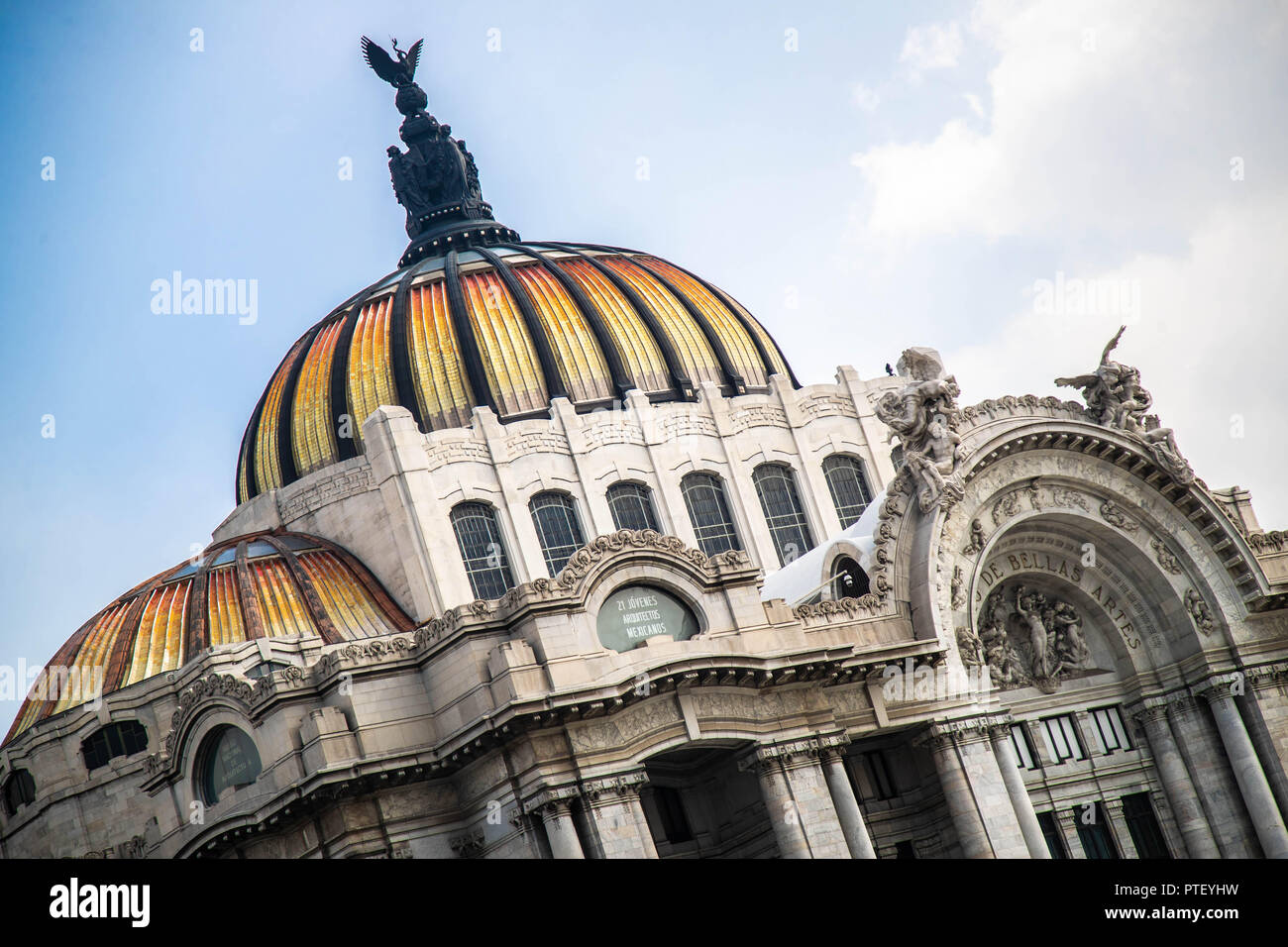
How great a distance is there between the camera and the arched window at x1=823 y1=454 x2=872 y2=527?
57.0 m

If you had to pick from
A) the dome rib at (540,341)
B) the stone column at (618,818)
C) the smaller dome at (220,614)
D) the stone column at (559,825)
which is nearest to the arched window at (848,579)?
the stone column at (618,818)

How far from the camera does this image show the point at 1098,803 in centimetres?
4678

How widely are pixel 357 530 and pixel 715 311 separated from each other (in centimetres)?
1642

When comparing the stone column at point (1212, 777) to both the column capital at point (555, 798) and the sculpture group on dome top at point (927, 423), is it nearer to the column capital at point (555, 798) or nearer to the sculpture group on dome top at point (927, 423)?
the sculpture group on dome top at point (927, 423)

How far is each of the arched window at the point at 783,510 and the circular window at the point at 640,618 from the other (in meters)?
15.6

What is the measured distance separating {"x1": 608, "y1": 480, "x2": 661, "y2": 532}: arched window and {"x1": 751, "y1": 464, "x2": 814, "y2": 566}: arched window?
4022mm

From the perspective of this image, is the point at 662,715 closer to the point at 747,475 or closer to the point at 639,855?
the point at 639,855

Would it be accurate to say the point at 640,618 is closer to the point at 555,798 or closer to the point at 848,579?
the point at 555,798

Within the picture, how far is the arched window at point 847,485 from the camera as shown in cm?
5703

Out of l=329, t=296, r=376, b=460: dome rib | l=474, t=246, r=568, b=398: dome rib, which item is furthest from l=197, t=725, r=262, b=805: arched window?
l=474, t=246, r=568, b=398: dome rib

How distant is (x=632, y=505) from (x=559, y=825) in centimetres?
1960
